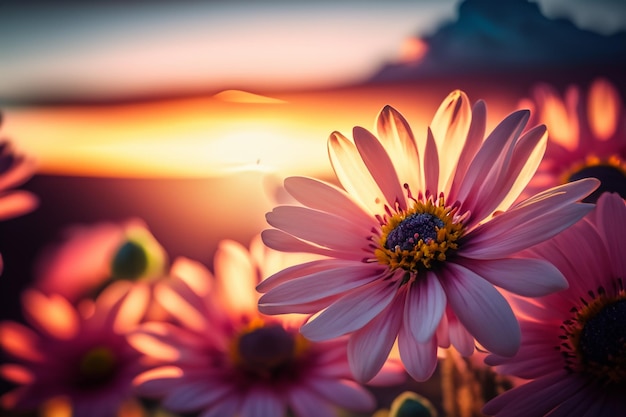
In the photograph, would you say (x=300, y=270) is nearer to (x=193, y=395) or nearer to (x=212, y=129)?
(x=193, y=395)

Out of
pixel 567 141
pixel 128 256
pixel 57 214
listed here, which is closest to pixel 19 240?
pixel 57 214

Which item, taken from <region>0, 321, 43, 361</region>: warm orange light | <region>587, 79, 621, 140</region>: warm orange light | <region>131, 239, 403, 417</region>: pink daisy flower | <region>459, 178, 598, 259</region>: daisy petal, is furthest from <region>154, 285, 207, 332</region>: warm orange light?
<region>587, 79, 621, 140</region>: warm orange light

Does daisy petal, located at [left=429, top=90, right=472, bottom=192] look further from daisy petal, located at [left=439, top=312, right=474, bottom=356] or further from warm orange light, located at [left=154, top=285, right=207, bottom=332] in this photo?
warm orange light, located at [left=154, top=285, right=207, bottom=332]

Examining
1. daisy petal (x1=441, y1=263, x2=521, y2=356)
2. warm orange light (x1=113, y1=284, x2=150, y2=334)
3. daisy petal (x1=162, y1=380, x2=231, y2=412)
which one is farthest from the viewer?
warm orange light (x1=113, y1=284, x2=150, y2=334)


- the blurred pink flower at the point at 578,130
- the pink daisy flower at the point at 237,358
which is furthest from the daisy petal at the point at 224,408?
the blurred pink flower at the point at 578,130

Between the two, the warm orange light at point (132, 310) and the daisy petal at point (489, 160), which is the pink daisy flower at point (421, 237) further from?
the warm orange light at point (132, 310)

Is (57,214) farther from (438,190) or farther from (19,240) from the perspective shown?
(438,190)

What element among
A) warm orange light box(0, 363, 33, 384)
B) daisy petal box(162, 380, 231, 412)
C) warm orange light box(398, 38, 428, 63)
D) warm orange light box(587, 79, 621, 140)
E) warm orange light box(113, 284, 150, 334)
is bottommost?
daisy petal box(162, 380, 231, 412)
